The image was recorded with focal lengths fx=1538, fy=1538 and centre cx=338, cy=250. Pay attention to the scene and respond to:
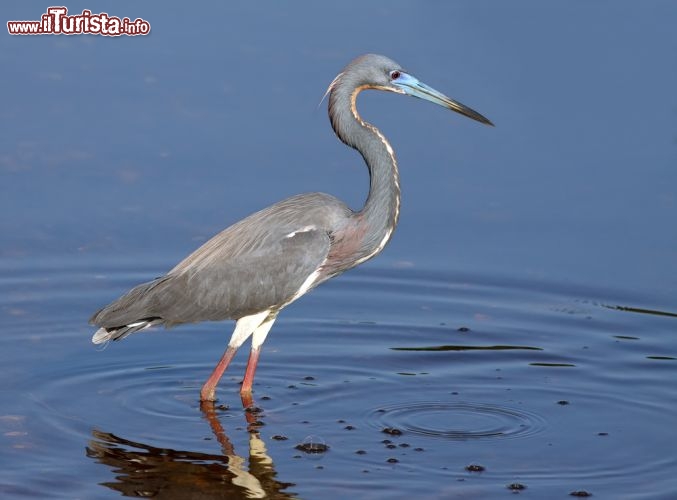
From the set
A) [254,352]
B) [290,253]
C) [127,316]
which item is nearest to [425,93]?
[290,253]

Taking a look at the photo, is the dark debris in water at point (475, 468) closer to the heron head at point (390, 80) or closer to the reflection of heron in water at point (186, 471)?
the reflection of heron in water at point (186, 471)

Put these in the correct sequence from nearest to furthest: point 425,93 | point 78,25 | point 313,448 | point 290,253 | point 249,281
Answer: point 313,448 < point 290,253 < point 249,281 < point 425,93 < point 78,25

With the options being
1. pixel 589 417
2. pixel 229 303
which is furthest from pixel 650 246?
pixel 229 303

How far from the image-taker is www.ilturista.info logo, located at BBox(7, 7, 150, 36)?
1769 centimetres

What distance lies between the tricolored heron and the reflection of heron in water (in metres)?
1.10

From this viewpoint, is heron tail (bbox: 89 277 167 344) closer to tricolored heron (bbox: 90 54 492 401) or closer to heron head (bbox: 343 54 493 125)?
tricolored heron (bbox: 90 54 492 401)

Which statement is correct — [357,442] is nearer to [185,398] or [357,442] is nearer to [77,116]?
[185,398]

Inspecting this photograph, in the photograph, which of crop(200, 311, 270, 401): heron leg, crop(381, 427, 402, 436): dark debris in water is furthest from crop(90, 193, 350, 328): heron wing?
crop(381, 427, 402, 436): dark debris in water

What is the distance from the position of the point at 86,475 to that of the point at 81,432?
0.78 metres

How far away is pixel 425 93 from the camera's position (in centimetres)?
1191

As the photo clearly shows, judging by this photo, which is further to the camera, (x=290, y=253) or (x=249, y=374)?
(x=249, y=374)

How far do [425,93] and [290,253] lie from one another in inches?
64.4

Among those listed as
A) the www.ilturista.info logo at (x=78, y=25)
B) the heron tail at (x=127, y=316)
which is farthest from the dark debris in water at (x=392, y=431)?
the www.ilturista.info logo at (x=78, y=25)

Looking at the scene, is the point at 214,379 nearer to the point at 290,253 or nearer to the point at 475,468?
the point at 290,253
